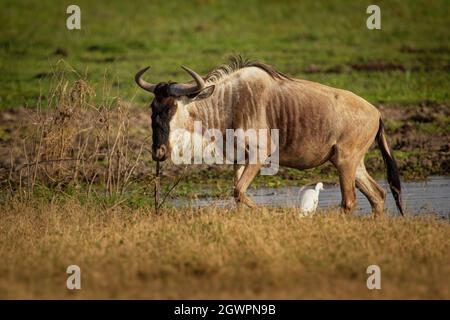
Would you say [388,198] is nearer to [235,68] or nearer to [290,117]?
[290,117]

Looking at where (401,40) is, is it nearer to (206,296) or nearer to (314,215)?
(314,215)

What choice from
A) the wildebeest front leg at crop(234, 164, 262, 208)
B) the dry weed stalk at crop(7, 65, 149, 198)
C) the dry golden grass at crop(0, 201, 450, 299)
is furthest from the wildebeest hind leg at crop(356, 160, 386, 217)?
the dry weed stalk at crop(7, 65, 149, 198)

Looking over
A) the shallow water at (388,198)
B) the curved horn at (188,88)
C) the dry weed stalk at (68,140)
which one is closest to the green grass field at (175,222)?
the dry weed stalk at (68,140)

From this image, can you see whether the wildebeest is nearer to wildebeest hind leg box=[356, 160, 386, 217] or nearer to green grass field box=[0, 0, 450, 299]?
wildebeest hind leg box=[356, 160, 386, 217]

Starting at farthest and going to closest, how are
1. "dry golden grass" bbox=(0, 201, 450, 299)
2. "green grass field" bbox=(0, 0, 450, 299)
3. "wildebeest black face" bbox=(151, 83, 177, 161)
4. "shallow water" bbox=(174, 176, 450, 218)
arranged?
1. "shallow water" bbox=(174, 176, 450, 218)
2. "wildebeest black face" bbox=(151, 83, 177, 161)
3. "green grass field" bbox=(0, 0, 450, 299)
4. "dry golden grass" bbox=(0, 201, 450, 299)

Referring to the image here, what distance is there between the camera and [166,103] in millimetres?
8766

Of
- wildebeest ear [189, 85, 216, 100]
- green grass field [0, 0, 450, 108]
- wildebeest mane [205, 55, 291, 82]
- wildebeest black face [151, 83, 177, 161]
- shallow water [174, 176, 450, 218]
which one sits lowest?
shallow water [174, 176, 450, 218]

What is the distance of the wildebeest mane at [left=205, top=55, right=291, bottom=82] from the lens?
30.1 feet

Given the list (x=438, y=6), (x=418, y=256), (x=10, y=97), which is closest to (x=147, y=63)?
(x=10, y=97)

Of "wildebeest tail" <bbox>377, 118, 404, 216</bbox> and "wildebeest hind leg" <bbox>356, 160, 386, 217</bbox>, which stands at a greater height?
"wildebeest tail" <bbox>377, 118, 404, 216</bbox>

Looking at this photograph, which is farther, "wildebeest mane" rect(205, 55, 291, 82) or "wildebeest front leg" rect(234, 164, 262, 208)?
"wildebeest mane" rect(205, 55, 291, 82)

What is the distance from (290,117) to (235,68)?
720 mm

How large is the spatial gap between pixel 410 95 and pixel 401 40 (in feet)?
19.8

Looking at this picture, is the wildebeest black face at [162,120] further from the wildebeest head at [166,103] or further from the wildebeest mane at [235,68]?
the wildebeest mane at [235,68]
